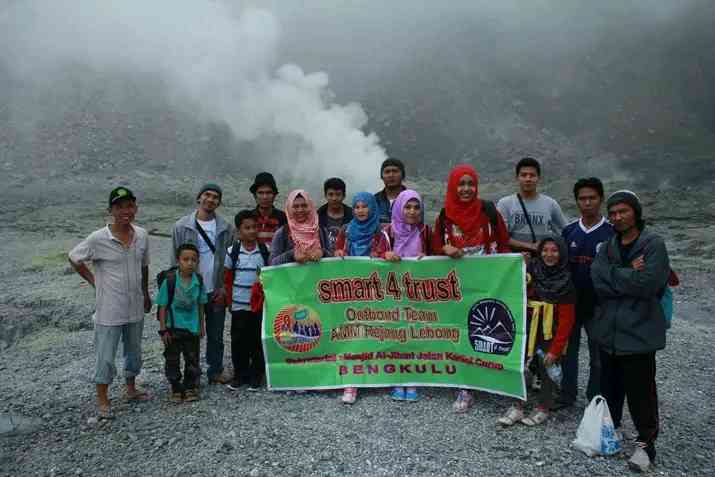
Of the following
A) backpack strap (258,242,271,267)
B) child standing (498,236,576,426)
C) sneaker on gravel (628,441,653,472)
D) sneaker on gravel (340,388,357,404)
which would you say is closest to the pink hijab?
backpack strap (258,242,271,267)

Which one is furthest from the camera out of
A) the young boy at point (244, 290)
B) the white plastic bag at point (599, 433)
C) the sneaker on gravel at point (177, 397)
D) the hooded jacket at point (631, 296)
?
the young boy at point (244, 290)

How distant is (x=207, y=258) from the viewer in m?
4.24

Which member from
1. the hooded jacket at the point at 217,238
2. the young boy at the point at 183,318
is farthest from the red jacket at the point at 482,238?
the young boy at the point at 183,318

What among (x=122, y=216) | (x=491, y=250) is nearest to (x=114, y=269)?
(x=122, y=216)

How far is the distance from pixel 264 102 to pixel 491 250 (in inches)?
1203

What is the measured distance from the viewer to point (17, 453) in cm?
351

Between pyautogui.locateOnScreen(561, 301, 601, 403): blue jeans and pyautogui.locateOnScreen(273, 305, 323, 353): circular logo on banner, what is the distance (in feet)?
6.10

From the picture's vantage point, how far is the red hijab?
12.5 ft

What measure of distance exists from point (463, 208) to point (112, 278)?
262cm

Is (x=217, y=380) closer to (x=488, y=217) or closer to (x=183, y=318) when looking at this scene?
(x=183, y=318)

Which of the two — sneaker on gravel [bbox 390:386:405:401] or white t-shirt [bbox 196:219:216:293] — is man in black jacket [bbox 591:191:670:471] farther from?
white t-shirt [bbox 196:219:216:293]

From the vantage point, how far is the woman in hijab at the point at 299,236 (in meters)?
4.07

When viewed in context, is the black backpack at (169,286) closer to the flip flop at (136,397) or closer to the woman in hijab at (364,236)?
the flip flop at (136,397)

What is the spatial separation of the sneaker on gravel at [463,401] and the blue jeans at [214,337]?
1.98 m
